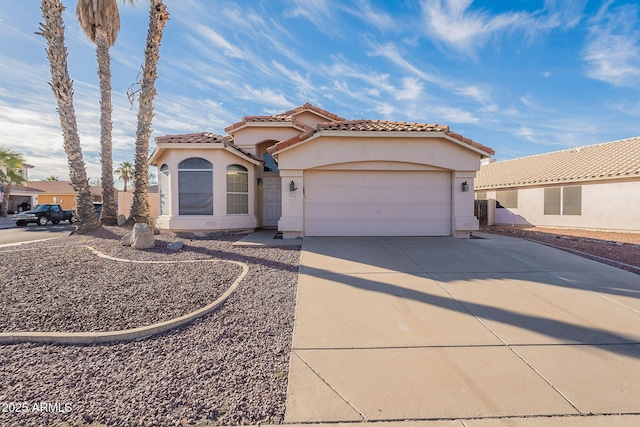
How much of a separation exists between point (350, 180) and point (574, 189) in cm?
1389

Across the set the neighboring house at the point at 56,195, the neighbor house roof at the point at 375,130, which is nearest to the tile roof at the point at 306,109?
the neighbor house roof at the point at 375,130

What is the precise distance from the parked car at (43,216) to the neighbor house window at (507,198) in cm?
3230

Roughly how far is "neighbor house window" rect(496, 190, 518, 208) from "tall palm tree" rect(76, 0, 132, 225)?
75.2 feet

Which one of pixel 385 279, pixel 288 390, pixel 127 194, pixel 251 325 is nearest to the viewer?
pixel 288 390

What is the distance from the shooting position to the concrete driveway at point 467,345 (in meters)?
2.45

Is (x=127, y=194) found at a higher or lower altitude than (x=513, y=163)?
lower

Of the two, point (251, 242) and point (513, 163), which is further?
point (513, 163)

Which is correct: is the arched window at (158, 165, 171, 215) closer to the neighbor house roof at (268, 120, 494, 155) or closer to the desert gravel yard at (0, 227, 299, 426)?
the neighbor house roof at (268, 120, 494, 155)

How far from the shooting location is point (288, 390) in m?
2.61

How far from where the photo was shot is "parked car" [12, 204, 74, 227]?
19.7 meters

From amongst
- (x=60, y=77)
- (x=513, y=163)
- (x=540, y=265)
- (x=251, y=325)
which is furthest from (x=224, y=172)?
(x=513, y=163)

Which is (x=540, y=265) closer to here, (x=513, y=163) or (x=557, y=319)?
(x=557, y=319)

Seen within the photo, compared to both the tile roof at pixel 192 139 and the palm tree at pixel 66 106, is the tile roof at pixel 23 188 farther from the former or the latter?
the tile roof at pixel 192 139

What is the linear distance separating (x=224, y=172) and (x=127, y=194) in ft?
35.1
